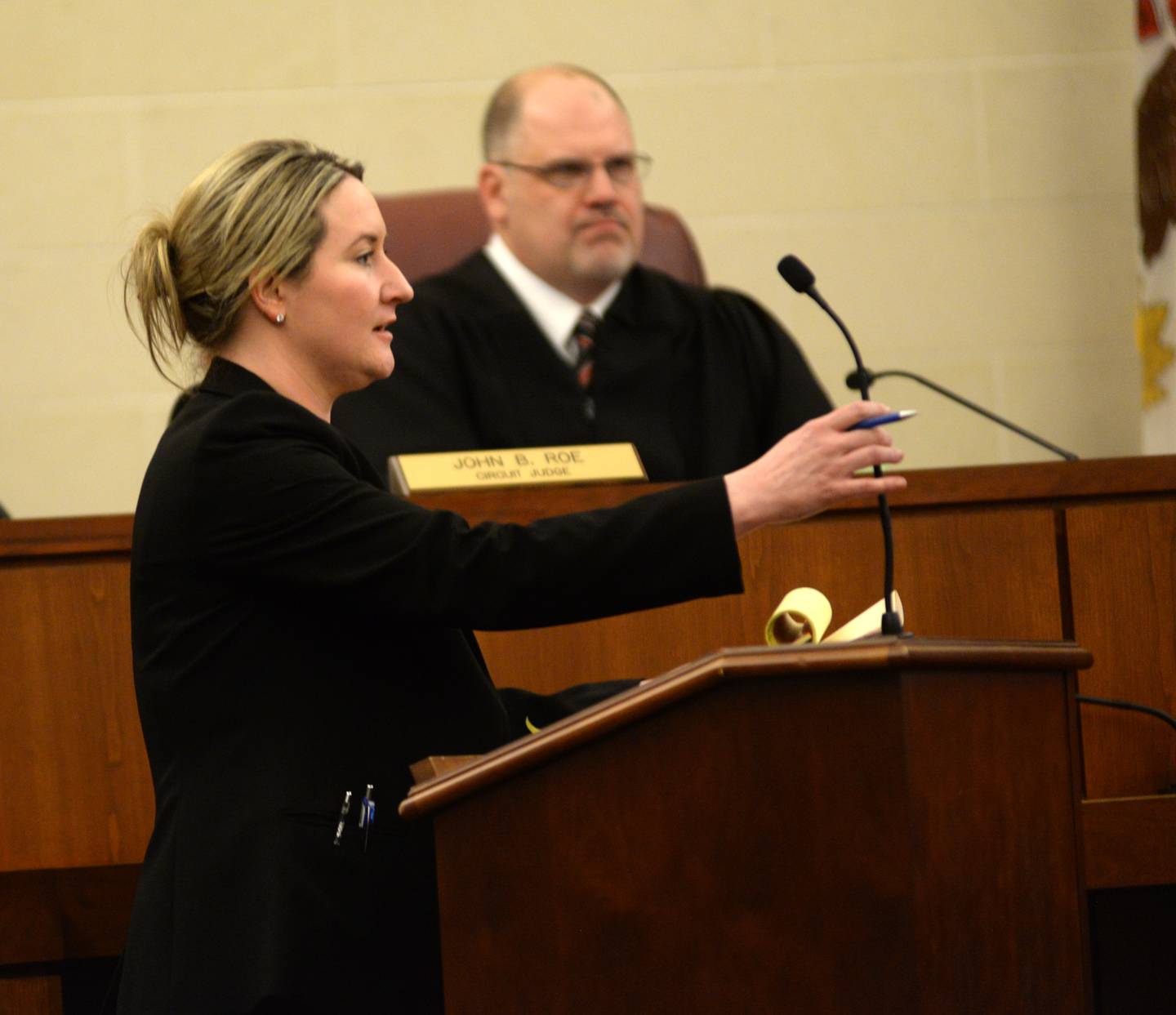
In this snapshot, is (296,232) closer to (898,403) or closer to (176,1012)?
(176,1012)

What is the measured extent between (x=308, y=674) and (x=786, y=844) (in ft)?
1.60

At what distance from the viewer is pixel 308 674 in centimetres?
148

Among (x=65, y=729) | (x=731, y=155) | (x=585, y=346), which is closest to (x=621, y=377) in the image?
(x=585, y=346)

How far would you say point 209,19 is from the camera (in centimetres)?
392

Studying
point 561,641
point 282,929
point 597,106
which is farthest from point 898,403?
point 282,929

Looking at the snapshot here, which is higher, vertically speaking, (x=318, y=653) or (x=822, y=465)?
(x=822, y=465)

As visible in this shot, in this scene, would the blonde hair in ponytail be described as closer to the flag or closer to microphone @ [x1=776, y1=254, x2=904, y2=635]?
microphone @ [x1=776, y1=254, x2=904, y2=635]

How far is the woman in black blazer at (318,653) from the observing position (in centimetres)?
142

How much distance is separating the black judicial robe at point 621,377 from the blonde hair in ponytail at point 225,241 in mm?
1436

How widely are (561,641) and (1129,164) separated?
8.39ft

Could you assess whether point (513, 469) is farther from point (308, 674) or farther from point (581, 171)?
point (581, 171)

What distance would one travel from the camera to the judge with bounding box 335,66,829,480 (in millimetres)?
3236

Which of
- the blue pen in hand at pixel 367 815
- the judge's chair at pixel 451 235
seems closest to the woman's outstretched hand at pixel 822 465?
the blue pen in hand at pixel 367 815

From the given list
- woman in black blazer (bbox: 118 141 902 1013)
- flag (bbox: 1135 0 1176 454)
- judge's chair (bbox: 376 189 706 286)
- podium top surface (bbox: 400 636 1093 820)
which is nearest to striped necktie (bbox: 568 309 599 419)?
judge's chair (bbox: 376 189 706 286)
